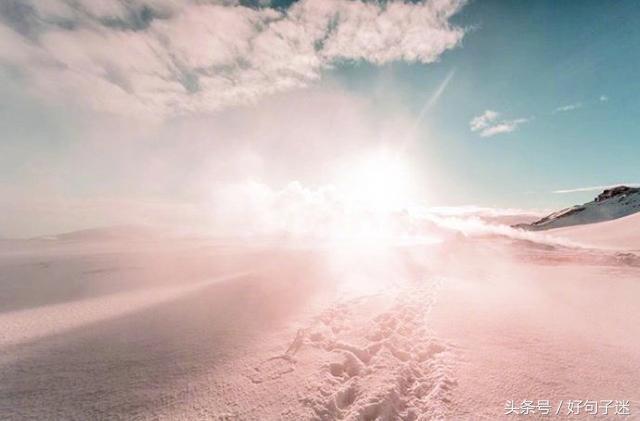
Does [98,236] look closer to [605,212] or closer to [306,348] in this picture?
[306,348]

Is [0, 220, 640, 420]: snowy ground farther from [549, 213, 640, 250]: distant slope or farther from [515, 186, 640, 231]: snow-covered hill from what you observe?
[515, 186, 640, 231]: snow-covered hill

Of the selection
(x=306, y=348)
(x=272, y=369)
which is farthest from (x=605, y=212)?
(x=272, y=369)

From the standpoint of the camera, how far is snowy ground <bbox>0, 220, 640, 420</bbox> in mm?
5637

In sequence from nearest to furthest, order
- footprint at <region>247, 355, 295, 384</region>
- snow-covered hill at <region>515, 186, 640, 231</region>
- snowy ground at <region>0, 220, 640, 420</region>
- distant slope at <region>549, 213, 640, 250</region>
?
snowy ground at <region>0, 220, 640, 420</region> → footprint at <region>247, 355, 295, 384</region> → distant slope at <region>549, 213, 640, 250</region> → snow-covered hill at <region>515, 186, 640, 231</region>

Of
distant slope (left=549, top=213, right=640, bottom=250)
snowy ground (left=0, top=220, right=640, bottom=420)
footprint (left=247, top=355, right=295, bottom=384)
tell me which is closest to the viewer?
snowy ground (left=0, top=220, right=640, bottom=420)

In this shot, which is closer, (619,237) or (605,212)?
(619,237)

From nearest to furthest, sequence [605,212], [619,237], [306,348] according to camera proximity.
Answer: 1. [306,348]
2. [619,237]
3. [605,212]

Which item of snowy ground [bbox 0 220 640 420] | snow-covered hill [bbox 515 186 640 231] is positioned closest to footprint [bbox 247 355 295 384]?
snowy ground [bbox 0 220 640 420]

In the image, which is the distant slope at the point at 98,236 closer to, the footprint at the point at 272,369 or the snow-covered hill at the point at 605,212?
the footprint at the point at 272,369

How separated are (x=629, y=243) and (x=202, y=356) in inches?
2581

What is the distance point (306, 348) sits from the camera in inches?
311

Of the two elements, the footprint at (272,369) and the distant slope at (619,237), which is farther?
the distant slope at (619,237)

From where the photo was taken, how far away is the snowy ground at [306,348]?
564cm

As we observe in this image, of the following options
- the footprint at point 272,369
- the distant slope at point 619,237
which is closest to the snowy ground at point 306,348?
the footprint at point 272,369
